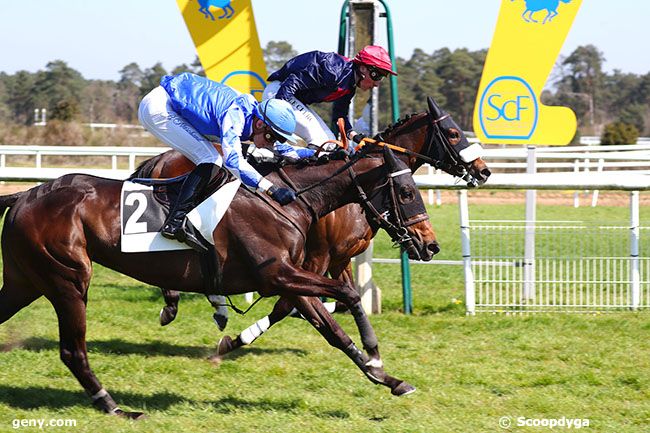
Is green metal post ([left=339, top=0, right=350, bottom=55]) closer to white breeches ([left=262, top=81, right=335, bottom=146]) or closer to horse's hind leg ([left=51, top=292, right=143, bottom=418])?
white breeches ([left=262, top=81, right=335, bottom=146])

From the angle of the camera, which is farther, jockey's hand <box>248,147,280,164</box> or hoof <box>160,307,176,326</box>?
hoof <box>160,307,176,326</box>

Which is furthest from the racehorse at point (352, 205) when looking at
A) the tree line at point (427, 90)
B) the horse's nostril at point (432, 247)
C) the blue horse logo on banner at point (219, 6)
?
the tree line at point (427, 90)

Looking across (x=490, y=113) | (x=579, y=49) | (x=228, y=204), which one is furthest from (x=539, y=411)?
(x=579, y=49)

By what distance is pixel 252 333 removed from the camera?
6.49 m

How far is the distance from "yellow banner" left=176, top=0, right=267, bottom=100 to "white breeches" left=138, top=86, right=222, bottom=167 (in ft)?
10.5

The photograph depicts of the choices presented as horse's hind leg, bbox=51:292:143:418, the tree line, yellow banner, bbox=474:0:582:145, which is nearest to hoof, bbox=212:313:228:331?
horse's hind leg, bbox=51:292:143:418

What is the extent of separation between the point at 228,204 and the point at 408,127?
189cm

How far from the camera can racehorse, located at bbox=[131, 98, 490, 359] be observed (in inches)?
250

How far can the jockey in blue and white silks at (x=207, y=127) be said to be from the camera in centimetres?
513

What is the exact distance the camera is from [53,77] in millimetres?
53375

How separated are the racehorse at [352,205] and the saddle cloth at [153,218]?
109cm

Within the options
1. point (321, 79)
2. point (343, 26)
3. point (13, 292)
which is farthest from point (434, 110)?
point (13, 292)

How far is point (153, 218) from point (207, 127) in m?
0.65

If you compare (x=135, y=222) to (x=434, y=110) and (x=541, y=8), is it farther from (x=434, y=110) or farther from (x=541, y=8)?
(x=541, y=8)
